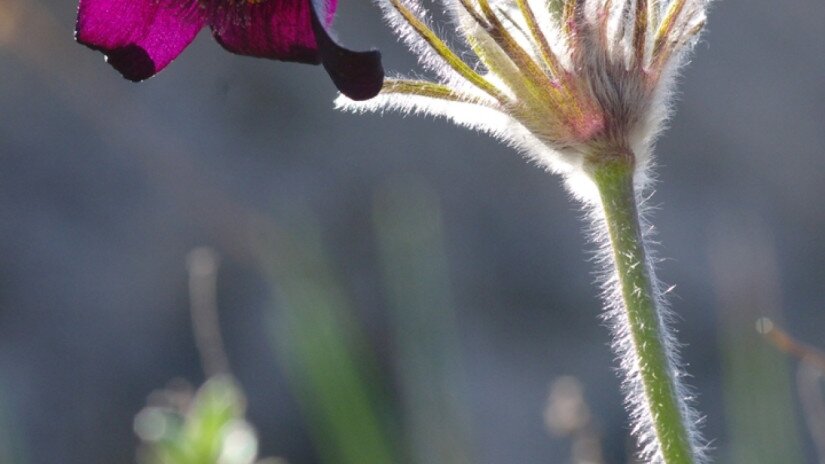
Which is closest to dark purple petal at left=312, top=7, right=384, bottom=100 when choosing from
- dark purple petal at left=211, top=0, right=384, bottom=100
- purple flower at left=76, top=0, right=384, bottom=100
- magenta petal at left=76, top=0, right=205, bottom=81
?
dark purple petal at left=211, top=0, right=384, bottom=100

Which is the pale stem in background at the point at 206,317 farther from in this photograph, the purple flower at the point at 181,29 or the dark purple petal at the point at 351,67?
the dark purple petal at the point at 351,67

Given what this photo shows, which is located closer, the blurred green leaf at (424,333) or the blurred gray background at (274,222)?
the blurred green leaf at (424,333)

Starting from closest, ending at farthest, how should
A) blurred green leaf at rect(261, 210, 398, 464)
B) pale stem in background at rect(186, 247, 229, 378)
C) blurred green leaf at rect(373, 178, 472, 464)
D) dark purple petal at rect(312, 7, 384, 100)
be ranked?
dark purple petal at rect(312, 7, 384, 100)
pale stem in background at rect(186, 247, 229, 378)
blurred green leaf at rect(261, 210, 398, 464)
blurred green leaf at rect(373, 178, 472, 464)

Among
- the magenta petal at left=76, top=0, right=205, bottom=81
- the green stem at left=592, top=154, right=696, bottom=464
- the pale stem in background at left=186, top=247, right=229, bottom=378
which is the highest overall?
the pale stem in background at left=186, top=247, right=229, bottom=378

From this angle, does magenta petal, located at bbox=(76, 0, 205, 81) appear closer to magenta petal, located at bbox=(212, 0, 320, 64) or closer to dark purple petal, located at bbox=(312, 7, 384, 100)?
magenta petal, located at bbox=(212, 0, 320, 64)

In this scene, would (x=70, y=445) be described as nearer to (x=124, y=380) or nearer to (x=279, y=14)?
(x=124, y=380)

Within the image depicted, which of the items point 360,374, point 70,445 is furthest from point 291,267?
point 70,445

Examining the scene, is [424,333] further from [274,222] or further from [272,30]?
[272,30]

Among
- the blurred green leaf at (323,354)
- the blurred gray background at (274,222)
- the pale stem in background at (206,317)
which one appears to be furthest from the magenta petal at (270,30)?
the blurred gray background at (274,222)
